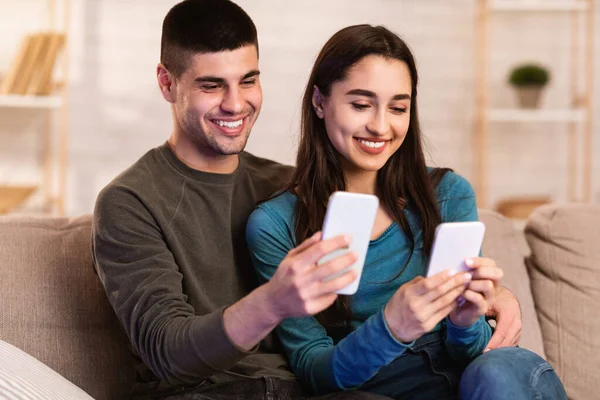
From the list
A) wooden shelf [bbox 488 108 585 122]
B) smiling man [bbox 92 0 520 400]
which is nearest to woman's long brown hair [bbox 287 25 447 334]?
smiling man [bbox 92 0 520 400]

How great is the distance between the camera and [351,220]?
1.28 m

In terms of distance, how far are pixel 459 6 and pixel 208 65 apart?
2909 mm

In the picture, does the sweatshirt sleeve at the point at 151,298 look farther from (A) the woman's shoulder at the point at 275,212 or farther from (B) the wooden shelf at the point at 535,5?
(B) the wooden shelf at the point at 535,5

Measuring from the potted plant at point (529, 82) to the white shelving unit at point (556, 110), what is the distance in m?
0.06

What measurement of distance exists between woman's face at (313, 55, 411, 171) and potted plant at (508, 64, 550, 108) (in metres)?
2.59

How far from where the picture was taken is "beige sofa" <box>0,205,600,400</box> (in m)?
1.79

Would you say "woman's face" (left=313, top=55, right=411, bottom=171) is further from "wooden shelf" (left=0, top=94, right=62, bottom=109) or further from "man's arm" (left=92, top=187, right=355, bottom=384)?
"wooden shelf" (left=0, top=94, right=62, bottom=109)

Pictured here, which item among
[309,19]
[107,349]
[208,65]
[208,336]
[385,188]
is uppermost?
[309,19]

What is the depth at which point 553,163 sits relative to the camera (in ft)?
14.9

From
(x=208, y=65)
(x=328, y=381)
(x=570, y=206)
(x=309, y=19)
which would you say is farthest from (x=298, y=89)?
(x=328, y=381)

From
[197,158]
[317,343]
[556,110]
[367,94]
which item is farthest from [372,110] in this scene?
[556,110]

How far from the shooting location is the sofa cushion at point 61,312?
1.78m

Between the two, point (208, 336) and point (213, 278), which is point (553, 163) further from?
point (208, 336)

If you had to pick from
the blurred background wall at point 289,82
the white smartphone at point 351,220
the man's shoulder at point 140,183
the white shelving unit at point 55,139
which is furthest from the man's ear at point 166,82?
the blurred background wall at point 289,82
